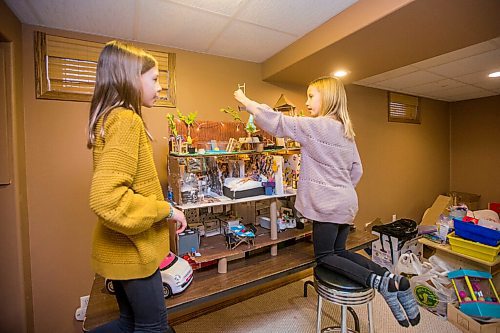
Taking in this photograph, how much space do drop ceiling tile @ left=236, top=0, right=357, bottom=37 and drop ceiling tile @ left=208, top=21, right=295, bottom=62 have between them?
89mm

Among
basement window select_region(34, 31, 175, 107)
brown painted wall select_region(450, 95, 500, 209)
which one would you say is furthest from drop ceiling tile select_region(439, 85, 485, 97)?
basement window select_region(34, 31, 175, 107)

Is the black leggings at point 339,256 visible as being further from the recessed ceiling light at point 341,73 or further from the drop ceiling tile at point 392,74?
the drop ceiling tile at point 392,74

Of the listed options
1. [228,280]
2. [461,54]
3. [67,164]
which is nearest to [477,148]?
[461,54]

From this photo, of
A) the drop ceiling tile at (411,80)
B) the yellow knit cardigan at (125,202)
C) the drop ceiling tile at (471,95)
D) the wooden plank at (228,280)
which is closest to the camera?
the yellow knit cardigan at (125,202)

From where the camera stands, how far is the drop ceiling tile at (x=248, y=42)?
1804mm

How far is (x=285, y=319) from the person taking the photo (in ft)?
Answer: 6.36

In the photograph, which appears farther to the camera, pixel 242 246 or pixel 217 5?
pixel 242 246

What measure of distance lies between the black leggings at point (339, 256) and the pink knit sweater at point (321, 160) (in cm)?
8

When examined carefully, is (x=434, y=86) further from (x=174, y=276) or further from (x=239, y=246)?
(x=174, y=276)

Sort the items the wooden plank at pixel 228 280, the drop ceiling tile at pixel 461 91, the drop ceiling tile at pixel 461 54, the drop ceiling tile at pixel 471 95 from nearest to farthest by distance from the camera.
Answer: the wooden plank at pixel 228 280, the drop ceiling tile at pixel 461 54, the drop ceiling tile at pixel 461 91, the drop ceiling tile at pixel 471 95

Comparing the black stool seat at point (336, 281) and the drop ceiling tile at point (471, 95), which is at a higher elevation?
the drop ceiling tile at point (471, 95)

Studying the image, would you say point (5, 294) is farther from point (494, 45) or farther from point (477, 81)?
point (477, 81)

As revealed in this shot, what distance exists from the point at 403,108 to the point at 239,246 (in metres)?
3.37

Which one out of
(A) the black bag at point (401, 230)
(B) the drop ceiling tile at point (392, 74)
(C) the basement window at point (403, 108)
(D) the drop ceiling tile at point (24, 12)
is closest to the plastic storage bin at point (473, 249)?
(A) the black bag at point (401, 230)
